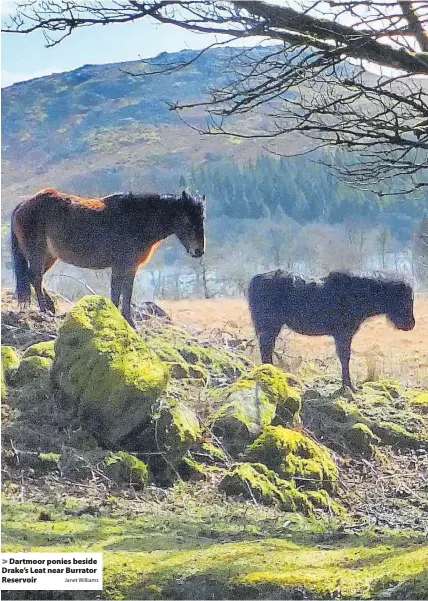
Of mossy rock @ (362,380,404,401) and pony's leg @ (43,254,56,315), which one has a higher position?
pony's leg @ (43,254,56,315)

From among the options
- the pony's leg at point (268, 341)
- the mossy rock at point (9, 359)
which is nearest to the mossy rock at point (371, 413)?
the pony's leg at point (268, 341)

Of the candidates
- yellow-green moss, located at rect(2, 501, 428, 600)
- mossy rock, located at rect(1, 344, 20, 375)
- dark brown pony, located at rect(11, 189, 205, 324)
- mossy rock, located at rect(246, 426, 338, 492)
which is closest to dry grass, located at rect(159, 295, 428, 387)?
dark brown pony, located at rect(11, 189, 205, 324)

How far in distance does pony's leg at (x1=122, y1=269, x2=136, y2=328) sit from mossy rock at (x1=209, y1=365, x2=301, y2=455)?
521 mm

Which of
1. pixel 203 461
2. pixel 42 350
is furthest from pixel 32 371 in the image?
pixel 203 461

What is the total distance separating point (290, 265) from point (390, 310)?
1.58 feet

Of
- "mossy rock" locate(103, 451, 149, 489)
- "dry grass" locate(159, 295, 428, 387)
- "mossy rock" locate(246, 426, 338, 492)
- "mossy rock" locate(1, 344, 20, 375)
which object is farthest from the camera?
"dry grass" locate(159, 295, 428, 387)

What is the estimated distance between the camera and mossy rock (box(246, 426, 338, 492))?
300cm

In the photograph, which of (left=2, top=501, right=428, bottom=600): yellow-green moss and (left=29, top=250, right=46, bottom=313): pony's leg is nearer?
(left=2, top=501, right=428, bottom=600): yellow-green moss

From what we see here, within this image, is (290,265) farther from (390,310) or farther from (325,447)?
(325,447)

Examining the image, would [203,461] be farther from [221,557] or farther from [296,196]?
[296,196]

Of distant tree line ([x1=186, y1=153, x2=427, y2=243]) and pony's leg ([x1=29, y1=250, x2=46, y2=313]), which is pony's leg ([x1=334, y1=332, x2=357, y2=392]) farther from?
pony's leg ([x1=29, y1=250, x2=46, y2=313])

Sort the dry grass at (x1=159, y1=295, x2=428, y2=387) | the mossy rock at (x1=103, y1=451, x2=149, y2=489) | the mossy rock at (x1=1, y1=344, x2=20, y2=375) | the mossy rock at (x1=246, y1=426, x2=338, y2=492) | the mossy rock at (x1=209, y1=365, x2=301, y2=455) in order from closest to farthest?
the mossy rock at (x1=103, y1=451, x2=149, y2=489) → the mossy rock at (x1=246, y1=426, x2=338, y2=492) → the mossy rock at (x1=209, y1=365, x2=301, y2=455) → the mossy rock at (x1=1, y1=344, x2=20, y2=375) → the dry grass at (x1=159, y1=295, x2=428, y2=387)

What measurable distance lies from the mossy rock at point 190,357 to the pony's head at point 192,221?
0.39m

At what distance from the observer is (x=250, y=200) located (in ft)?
10.9
